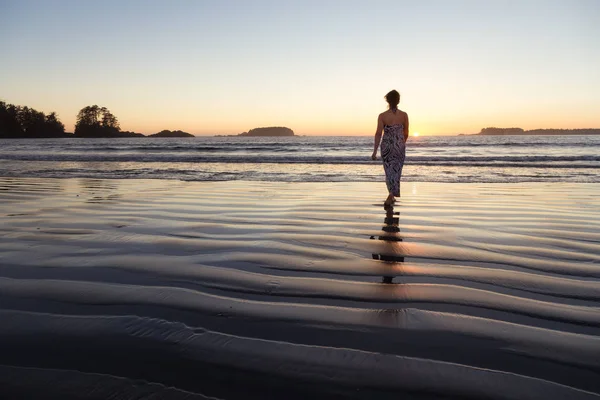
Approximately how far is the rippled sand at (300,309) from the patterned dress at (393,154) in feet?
8.68

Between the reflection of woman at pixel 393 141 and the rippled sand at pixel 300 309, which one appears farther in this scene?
the reflection of woman at pixel 393 141

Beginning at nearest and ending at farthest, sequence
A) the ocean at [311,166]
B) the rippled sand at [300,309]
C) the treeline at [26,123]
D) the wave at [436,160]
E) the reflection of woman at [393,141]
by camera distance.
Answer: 1. the rippled sand at [300,309]
2. the reflection of woman at [393,141]
3. the ocean at [311,166]
4. the wave at [436,160]
5. the treeline at [26,123]

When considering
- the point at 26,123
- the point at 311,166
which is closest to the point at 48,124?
the point at 26,123

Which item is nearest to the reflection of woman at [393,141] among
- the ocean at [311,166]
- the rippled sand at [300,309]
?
the rippled sand at [300,309]

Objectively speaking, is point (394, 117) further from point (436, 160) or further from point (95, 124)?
point (95, 124)

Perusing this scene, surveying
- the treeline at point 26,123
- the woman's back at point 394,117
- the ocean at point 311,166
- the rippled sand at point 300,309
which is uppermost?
the treeline at point 26,123

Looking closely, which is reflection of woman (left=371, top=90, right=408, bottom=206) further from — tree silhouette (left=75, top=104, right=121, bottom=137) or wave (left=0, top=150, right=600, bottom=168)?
tree silhouette (left=75, top=104, right=121, bottom=137)

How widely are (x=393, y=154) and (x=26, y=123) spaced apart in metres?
144

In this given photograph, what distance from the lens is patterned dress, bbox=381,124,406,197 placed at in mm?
8438

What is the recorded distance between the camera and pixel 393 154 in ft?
28.1

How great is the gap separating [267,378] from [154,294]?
1430mm

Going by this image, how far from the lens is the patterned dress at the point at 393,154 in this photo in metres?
8.44

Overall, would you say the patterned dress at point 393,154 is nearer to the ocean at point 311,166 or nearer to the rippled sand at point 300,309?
the rippled sand at point 300,309

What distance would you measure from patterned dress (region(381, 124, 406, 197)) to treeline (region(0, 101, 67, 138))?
5423 inches
